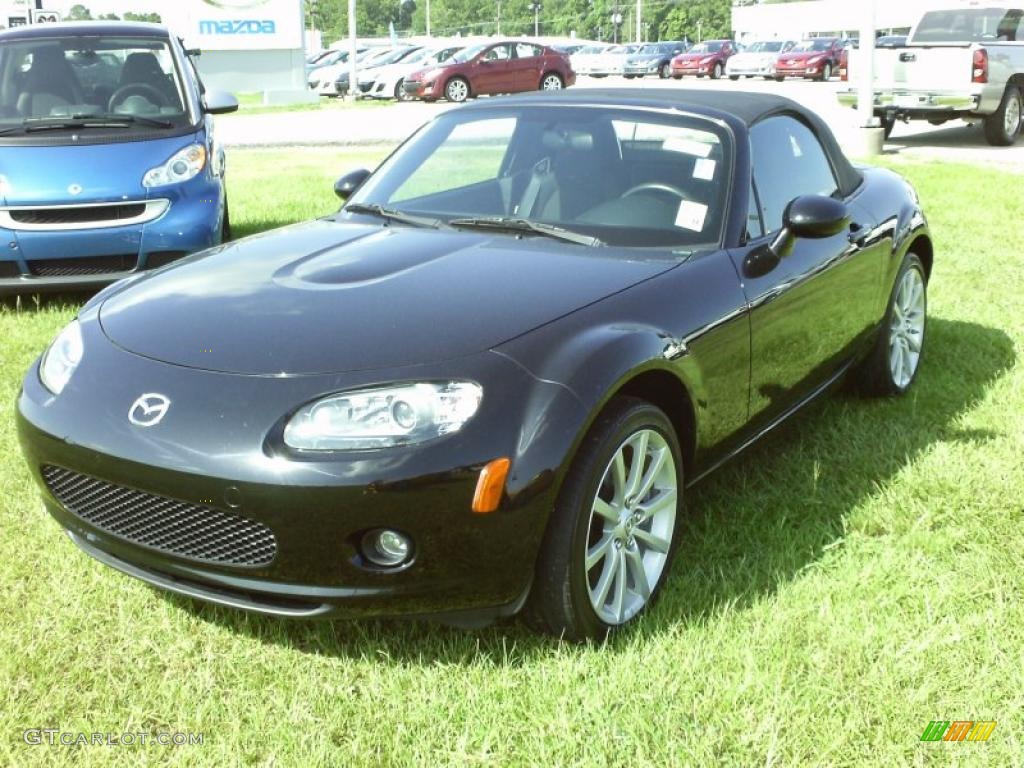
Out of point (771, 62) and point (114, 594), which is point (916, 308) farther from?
point (771, 62)

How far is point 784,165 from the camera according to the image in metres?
4.19

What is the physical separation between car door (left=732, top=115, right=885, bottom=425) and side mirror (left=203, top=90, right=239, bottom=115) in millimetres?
4619

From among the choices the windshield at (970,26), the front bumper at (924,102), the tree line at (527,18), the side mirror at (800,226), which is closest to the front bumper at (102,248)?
the side mirror at (800,226)

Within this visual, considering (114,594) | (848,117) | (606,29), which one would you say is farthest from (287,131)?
(606,29)

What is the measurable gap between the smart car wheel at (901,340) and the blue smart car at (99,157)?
13.2ft

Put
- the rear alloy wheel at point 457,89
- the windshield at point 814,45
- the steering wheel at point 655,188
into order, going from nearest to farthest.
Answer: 1. the steering wheel at point 655,188
2. the rear alloy wheel at point 457,89
3. the windshield at point 814,45

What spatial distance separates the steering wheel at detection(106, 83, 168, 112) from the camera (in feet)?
24.3

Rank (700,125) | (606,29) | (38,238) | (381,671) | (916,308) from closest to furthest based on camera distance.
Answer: (381,671) → (700,125) → (916,308) → (38,238) → (606,29)

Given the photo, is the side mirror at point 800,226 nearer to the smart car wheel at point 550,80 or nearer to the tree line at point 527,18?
the smart car wheel at point 550,80

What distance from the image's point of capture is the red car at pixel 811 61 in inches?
1399

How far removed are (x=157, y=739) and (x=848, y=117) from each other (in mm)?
18263

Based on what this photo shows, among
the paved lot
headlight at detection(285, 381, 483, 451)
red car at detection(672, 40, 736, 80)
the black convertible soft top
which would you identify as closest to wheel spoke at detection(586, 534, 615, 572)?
headlight at detection(285, 381, 483, 451)

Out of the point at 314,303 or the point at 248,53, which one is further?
the point at 248,53

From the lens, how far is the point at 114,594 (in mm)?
3213
